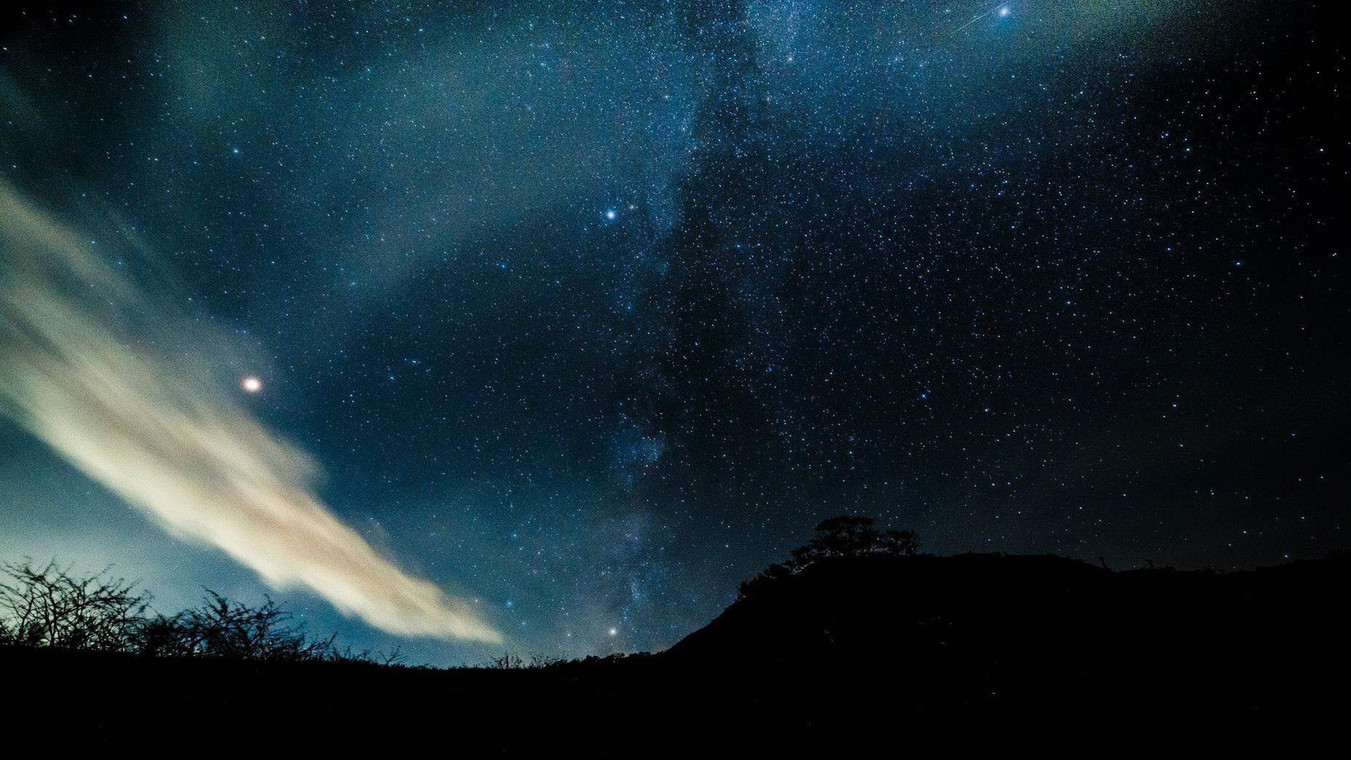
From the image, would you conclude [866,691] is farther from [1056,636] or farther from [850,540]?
[850,540]

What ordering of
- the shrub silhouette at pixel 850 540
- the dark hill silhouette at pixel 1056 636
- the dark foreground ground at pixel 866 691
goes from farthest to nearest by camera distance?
the shrub silhouette at pixel 850 540 → the dark hill silhouette at pixel 1056 636 → the dark foreground ground at pixel 866 691

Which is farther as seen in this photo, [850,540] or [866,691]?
[850,540]

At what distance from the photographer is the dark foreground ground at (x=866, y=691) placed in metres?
4.20

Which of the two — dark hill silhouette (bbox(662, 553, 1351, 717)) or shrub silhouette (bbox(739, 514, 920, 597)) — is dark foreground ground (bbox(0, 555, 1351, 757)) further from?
shrub silhouette (bbox(739, 514, 920, 597))

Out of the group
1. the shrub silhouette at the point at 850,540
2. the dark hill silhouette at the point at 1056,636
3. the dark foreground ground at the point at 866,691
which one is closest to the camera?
the dark foreground ground at the point at 866,691

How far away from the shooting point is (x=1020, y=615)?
261 inches

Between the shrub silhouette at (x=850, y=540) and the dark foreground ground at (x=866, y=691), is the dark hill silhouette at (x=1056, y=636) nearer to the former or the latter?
the dark foreground ground at (x=866, y=691)

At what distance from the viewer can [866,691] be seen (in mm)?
5453

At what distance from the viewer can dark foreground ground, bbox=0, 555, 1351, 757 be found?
4199 mm

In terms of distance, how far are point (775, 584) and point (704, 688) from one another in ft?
12.9

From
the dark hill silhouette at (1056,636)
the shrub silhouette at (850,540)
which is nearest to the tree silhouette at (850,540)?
the shrub silhouette at (850,540)

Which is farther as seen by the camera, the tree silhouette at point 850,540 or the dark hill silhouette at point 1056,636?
the tree silhouette at point 850,540

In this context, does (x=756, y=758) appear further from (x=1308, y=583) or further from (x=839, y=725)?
(x=1308, y=583)

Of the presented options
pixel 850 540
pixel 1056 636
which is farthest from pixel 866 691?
pixel 850 540
